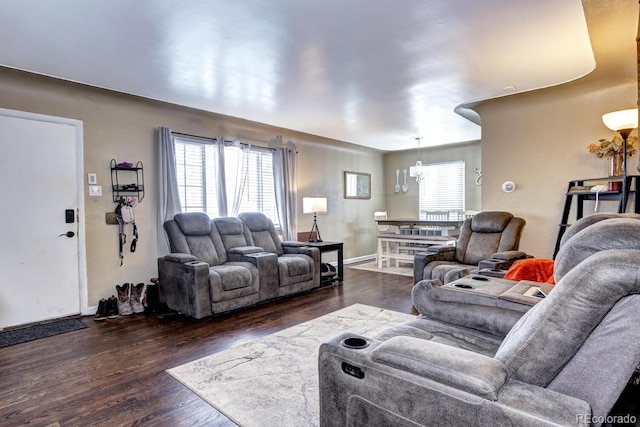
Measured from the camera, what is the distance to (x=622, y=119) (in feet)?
10.3

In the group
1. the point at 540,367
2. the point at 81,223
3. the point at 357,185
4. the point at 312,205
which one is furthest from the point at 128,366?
the point at 357,185

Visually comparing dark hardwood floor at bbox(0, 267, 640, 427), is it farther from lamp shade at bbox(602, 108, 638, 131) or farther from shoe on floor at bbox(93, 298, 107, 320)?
lamp shade at bbox(602, 108, 638, 131)

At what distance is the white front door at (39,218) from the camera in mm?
3451

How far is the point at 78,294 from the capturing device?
3.87 metres

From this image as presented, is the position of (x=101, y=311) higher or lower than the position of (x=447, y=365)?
lower

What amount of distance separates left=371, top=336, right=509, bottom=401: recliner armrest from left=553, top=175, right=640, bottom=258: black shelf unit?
312cm

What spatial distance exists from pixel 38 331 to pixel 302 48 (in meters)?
3.60

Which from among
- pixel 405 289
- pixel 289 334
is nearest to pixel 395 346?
pixel 289 334

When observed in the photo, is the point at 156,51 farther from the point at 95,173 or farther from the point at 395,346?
the point at 395,346

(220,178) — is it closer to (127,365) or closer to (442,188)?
(127,365)

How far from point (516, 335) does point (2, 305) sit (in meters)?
4.40

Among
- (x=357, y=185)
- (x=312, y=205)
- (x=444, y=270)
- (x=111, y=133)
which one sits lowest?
(x=444, y=270)

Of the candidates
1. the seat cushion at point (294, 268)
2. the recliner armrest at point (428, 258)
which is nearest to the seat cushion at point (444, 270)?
the recliner armrest at point (428, 258)

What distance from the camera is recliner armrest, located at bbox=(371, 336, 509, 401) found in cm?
101
